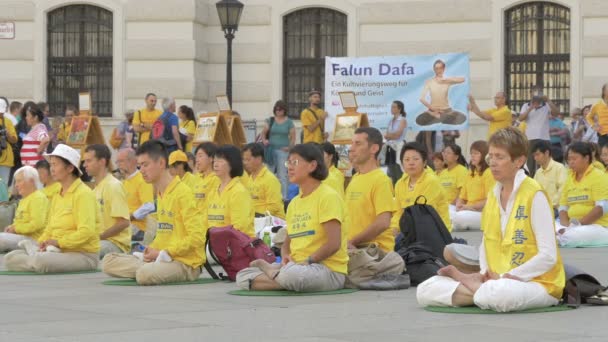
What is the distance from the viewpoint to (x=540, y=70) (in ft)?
87.4

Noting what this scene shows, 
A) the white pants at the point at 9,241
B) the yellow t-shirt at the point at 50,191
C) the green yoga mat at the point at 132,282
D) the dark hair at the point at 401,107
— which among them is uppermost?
the dark hair at the point at 401,107

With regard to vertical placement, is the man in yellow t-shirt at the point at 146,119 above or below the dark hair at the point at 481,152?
above

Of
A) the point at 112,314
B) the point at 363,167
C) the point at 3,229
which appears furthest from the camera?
the point at 3,229

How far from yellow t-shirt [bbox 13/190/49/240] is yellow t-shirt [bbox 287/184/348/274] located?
4.82m

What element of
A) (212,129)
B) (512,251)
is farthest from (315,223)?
(212,129)

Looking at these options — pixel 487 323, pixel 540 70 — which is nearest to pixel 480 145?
pixel 540 70

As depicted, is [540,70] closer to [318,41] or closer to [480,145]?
[318,41]

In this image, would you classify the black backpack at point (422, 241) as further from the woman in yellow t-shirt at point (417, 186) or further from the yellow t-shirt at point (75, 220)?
Result: the yellow t-shirt at point (75, 220)

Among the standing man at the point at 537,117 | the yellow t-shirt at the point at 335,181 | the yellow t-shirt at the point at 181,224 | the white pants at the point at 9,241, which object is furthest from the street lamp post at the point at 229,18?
the yellow t-shirt at the point at 181,224

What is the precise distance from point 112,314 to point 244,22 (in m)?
17.9

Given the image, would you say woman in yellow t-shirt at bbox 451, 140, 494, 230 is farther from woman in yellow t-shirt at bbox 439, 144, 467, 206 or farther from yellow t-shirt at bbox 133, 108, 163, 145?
yellow t-shirt at bbox 133, 108, 163, 145

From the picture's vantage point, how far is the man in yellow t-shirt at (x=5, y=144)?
22.7 metres

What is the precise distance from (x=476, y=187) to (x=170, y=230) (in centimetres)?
819

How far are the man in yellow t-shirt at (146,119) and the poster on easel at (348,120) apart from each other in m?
3.15
